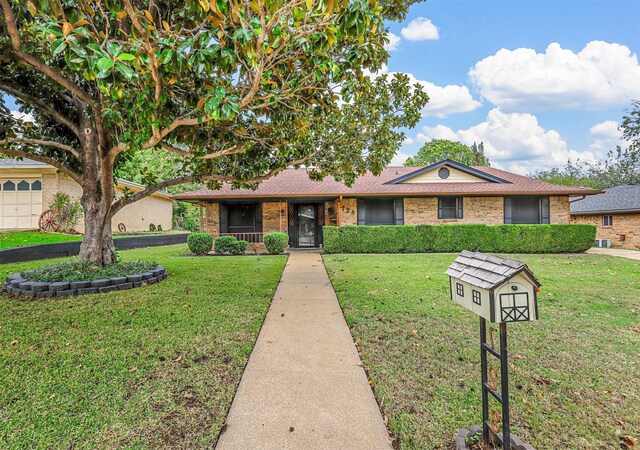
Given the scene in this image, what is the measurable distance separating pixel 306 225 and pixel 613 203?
710 inches

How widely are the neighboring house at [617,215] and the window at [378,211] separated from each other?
1022 cm

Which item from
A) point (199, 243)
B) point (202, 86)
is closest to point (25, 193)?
point (199, 243)

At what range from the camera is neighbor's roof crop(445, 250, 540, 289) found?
171 cm

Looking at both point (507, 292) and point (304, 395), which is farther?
point (304, 395)

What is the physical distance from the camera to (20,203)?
51.2 ft

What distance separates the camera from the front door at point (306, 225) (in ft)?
51.1

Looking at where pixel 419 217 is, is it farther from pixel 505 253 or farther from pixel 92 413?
pixel 92 413

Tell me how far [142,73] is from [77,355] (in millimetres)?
3392

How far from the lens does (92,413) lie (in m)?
2.38

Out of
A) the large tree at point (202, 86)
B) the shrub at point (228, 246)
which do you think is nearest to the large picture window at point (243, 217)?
the shrub at point (228, 246)

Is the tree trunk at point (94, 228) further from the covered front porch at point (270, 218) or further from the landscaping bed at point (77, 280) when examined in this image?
the covered front porch at point (270, 218)

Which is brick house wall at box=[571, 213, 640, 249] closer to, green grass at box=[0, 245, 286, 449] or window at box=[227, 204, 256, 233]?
window at box=[227, 204, 256, 233]

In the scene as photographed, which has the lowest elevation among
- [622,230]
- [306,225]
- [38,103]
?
[622,230]

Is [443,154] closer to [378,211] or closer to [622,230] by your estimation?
[622,230]
